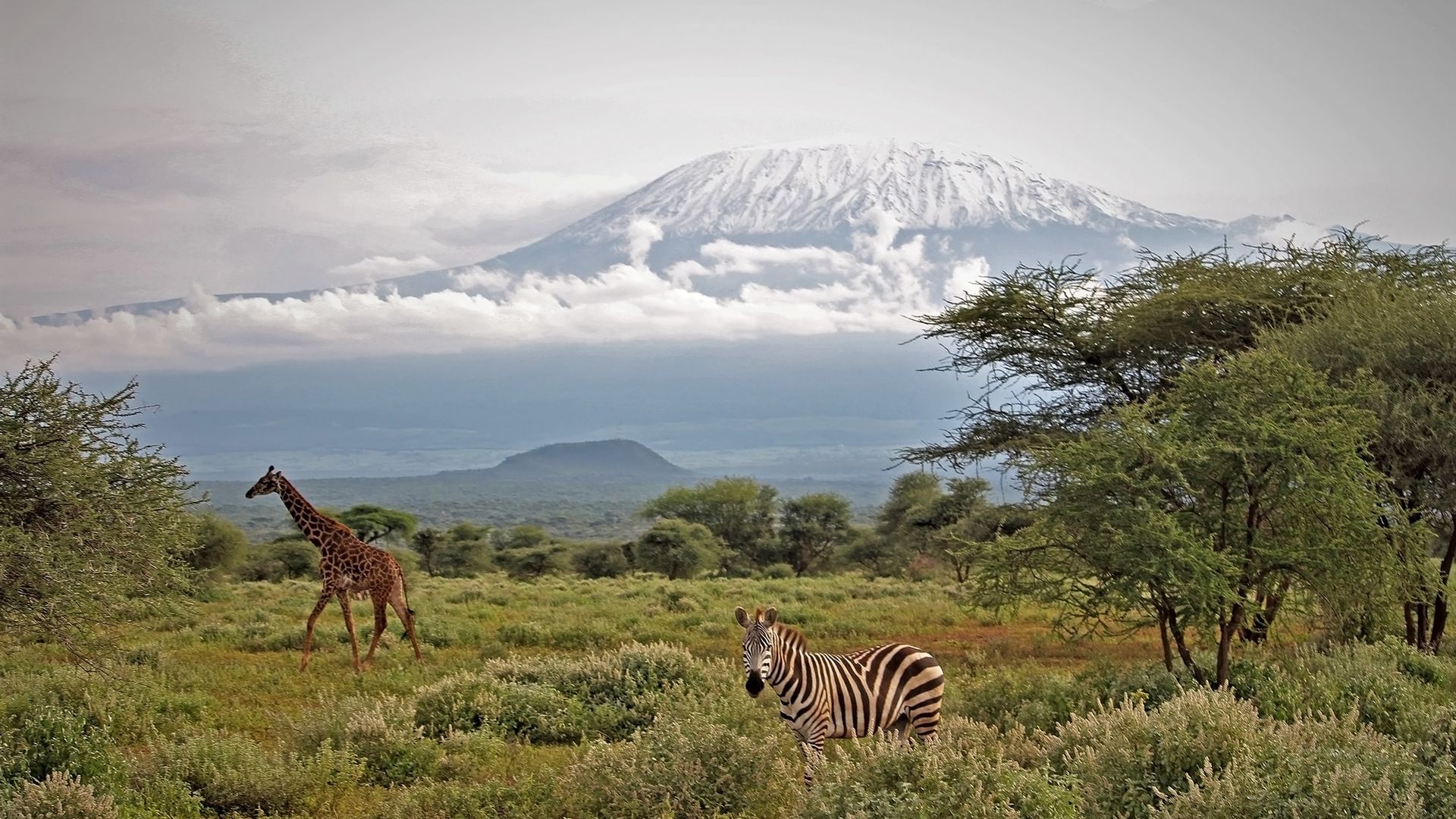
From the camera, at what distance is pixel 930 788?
7.14m

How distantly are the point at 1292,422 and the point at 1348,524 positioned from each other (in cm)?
120

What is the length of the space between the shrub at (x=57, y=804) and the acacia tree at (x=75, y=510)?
3.12 metres

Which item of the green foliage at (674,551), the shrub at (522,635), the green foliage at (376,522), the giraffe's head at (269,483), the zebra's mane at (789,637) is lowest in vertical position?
the green foliage at (674,551)

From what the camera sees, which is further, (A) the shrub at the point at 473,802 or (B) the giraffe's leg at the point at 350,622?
(B) the giraffe's leg at the point at 350,622

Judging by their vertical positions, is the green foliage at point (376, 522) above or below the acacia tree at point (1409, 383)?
below

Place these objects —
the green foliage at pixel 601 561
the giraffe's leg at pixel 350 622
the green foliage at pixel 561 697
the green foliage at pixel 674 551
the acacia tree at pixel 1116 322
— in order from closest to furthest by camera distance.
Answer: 1. the green foliage at pixel 561 697
2. the giraffe's leg at pixel 350 622
3. the acacia tree at pixel 1116 322
4. the green foliage at pixel 674 551
5. the green foliage at pixel 601 561

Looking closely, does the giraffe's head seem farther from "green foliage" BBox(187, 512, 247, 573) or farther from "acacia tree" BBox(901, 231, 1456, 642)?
"green foliage" BBox(187, 512, 247, 573)

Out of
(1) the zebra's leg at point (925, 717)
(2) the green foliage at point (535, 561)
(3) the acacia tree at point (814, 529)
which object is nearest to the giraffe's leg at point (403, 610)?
(1) the zebra's leg at point (925, 717)

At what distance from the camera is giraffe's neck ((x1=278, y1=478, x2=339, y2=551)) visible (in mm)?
17766

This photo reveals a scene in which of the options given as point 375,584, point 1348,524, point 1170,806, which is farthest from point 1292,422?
point 375,584

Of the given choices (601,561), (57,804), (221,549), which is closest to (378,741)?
(57,804)

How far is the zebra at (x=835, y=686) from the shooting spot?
9.23 meters

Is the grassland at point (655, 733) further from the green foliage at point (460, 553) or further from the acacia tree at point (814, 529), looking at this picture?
the acacia tree at point (814, 529)

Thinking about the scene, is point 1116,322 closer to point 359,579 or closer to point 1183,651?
point 1183,651
